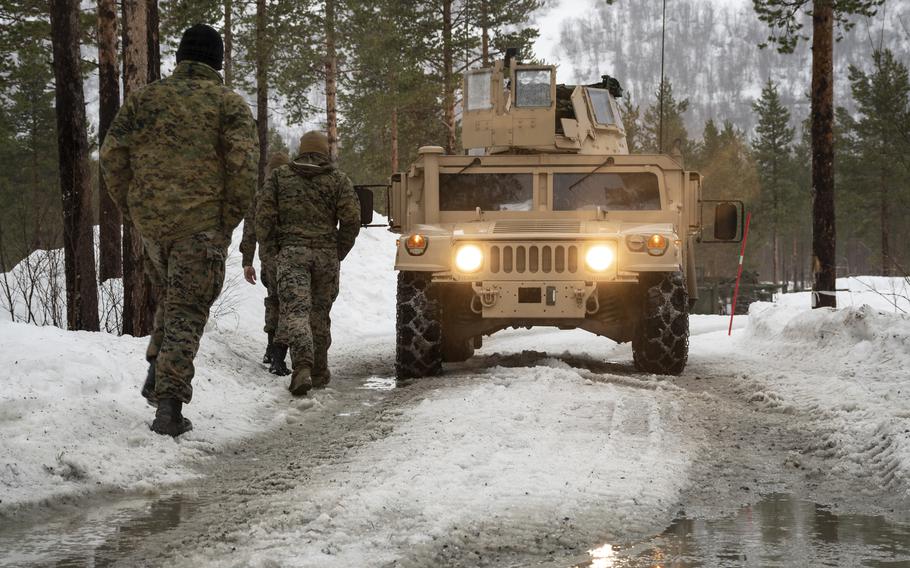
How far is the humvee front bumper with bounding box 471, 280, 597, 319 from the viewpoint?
844cm

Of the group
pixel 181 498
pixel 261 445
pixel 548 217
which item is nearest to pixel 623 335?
pixel 548 217

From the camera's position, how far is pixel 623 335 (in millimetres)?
9000

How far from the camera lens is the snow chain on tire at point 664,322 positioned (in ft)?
28.2

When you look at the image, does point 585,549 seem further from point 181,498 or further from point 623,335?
point 623,335

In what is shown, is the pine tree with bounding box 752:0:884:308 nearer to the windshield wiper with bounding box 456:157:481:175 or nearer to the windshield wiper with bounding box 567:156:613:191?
the windshield wiper with bounding box 567:156:613:191

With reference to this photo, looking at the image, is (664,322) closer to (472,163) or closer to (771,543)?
(472,163)

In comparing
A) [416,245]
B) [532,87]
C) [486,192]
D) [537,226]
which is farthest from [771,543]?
[532,87]

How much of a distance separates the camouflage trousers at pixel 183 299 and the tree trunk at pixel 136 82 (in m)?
4.07

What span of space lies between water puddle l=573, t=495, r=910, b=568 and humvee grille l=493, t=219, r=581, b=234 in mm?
4722

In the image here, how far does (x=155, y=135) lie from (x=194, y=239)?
62 cm

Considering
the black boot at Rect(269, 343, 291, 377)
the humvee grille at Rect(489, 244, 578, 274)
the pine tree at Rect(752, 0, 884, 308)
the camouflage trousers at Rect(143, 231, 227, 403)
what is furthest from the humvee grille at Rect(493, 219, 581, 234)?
the pine tree at Rect(752, 0, 884, 308)

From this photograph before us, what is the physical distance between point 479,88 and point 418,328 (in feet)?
9.78

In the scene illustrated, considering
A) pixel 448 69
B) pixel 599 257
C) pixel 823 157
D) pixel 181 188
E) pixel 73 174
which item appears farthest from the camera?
pixel 448 69

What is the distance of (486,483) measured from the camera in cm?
425
